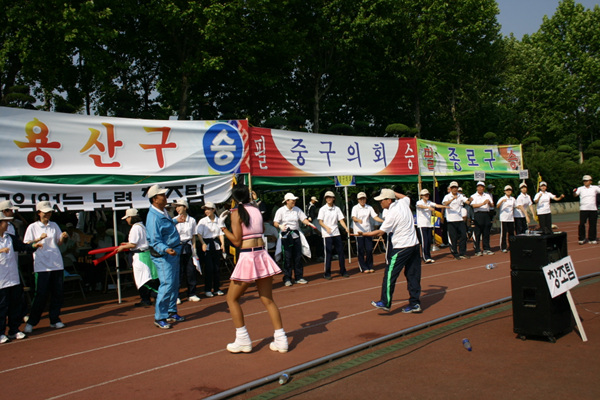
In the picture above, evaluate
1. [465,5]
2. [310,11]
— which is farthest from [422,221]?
[465,5]

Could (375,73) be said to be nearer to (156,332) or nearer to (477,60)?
(477,60)

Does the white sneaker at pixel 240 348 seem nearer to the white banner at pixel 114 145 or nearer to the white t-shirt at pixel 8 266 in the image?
the white t-shirt at pixel 8 266

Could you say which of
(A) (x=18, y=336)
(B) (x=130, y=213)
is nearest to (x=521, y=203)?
(B) (x=130, y=213)

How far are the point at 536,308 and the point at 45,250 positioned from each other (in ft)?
22.8

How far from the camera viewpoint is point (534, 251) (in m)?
6.31

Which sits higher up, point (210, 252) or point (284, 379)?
point (210, 252)

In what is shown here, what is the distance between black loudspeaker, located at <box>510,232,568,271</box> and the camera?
6250 mm

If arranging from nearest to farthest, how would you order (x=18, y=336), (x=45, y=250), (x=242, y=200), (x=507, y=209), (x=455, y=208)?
(x=242, y=200) < (x=18, y=336) < (x=45, y=250) < (x=455, y=208) < (x=507, y=209)

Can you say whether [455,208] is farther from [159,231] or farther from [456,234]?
[159,231]

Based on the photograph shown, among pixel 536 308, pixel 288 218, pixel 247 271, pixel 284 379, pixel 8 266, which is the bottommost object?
pixel 284 379

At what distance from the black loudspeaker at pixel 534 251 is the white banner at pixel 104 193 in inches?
263

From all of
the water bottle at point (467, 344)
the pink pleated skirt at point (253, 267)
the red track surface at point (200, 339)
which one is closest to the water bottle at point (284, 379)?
the red track surface at point (200, 339)

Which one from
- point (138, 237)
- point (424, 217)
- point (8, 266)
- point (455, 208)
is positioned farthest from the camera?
point (455, 208)

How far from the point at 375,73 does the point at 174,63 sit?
47.1 ft
